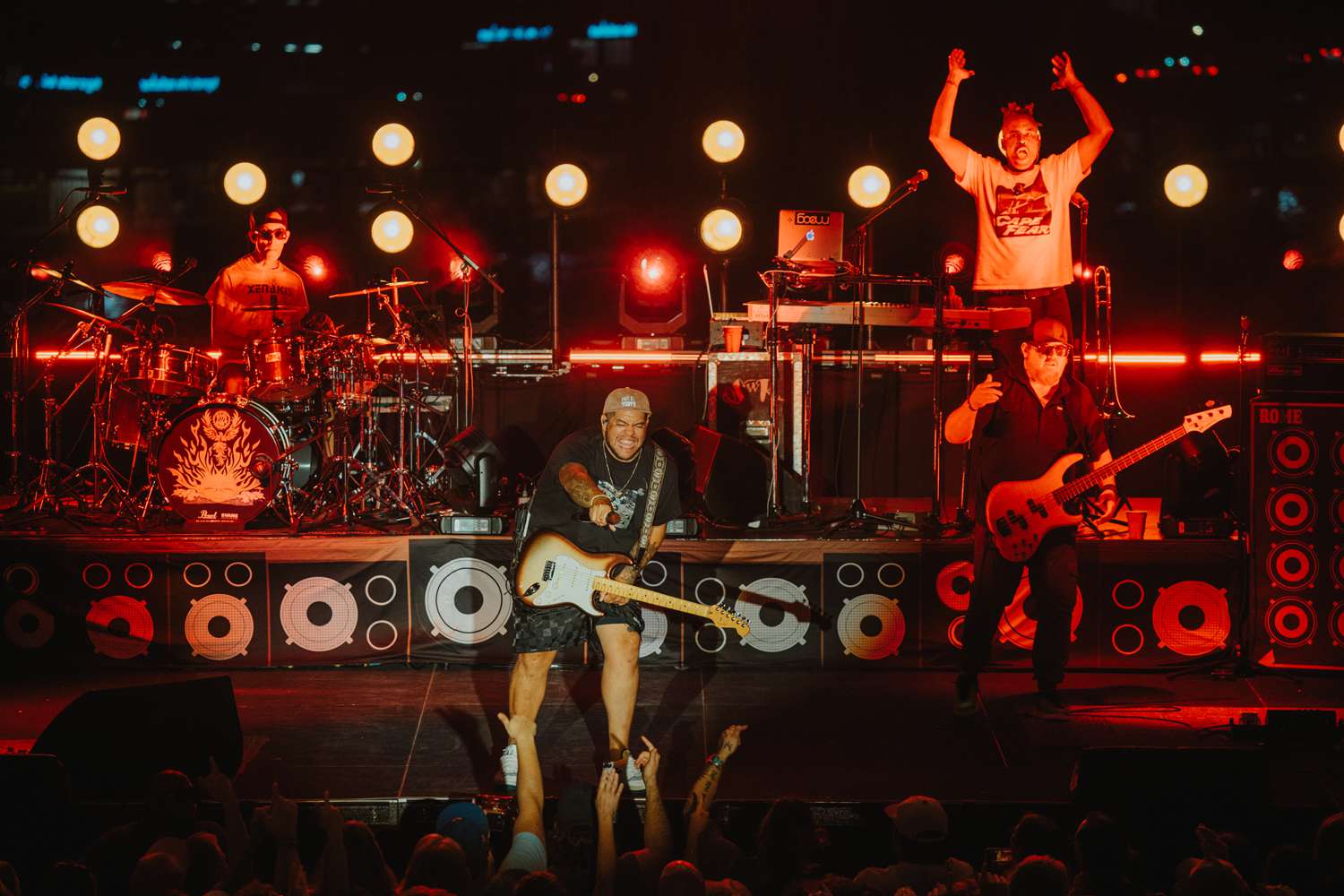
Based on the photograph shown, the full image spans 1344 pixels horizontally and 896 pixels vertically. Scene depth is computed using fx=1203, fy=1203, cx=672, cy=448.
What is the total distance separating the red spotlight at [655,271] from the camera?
413 inches

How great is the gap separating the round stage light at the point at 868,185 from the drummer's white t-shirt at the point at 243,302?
4947 mm

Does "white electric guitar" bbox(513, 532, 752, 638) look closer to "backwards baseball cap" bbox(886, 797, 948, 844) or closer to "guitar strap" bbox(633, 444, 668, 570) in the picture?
"guitar strap" bbox(633, 444, 668, 570)

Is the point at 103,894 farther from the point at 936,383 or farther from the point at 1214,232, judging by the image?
the point at 1214,232

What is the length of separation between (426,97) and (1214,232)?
7.76 meters

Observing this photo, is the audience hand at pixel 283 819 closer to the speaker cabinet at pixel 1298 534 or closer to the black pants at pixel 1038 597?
the black pants at pixel 1038 597

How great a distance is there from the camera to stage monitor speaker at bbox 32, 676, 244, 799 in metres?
4.97

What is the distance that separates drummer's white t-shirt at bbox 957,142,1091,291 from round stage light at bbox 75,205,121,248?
7.82m

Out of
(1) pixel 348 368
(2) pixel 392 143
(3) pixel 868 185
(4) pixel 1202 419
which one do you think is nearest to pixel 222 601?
(1) pixel 348 368

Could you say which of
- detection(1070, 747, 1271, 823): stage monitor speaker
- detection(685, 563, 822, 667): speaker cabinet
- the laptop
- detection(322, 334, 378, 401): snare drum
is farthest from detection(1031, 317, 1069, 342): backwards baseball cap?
detection(322, 334, 378, 401): snare drum

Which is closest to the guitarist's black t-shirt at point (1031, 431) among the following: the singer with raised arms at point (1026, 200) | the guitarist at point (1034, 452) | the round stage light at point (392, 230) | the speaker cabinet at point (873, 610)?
the guitarist at point (1034, 452)

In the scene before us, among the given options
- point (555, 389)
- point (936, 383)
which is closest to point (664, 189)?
point (555, 389)

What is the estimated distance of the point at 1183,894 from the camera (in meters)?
3.21

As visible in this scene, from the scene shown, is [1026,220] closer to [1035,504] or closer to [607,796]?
[1035,504]

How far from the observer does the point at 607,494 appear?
18.4ft
